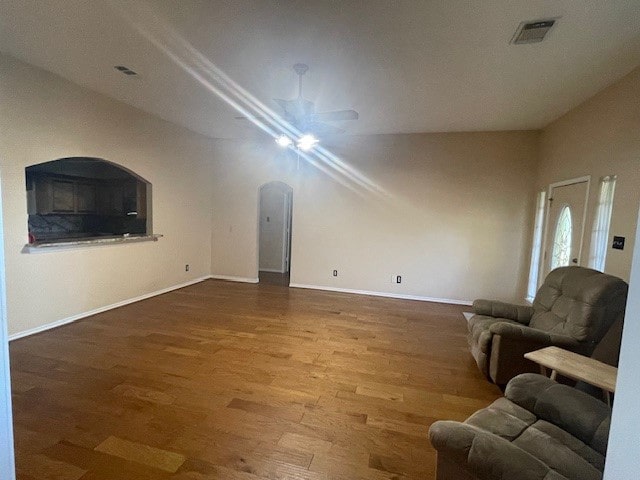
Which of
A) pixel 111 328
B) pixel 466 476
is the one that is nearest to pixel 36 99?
pixel 111 328

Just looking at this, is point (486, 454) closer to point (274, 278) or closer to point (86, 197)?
point (274, 278)

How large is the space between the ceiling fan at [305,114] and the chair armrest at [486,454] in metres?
2.71

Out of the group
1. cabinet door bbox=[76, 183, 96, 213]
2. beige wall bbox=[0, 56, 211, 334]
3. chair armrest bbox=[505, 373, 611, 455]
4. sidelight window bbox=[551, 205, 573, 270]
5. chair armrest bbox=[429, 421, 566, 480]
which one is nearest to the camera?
chair armrest bbox=[429, 421, 566, 480]

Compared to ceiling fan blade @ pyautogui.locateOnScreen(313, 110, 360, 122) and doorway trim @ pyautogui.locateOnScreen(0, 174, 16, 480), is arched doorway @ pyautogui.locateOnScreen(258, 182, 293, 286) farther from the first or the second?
doorway trim @ pyautogui.locateOnScreen(0, 174, 16, 480)

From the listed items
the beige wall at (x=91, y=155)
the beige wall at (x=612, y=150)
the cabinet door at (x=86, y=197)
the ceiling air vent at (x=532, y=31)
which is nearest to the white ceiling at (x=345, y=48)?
the ceiling air vent at (x=532, y=31)

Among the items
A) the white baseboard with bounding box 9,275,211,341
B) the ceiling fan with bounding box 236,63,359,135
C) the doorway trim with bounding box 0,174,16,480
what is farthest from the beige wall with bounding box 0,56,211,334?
the doorway trim with bounding box 0,174,16,480

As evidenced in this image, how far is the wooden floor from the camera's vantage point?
1.84m

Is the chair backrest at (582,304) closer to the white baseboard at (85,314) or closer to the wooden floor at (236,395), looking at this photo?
the wooden floor at (236,395)

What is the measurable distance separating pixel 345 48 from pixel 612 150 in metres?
2.57

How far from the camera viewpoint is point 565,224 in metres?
3.82

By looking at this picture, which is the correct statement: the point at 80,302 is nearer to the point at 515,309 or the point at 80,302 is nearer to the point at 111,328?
the point at 111,328

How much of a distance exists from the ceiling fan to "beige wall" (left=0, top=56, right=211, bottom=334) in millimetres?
2432

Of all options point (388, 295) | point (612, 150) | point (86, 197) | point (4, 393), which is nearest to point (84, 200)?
point (86, 197)

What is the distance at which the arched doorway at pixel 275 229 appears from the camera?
729 centimetres
